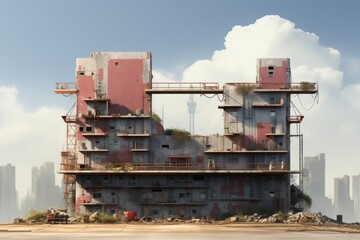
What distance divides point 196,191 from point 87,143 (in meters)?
15.4

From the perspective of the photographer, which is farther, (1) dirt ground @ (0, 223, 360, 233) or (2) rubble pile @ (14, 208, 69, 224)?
(2) rubble pile @ (14, 208, 69, 224)

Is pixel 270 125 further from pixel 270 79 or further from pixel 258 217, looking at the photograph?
pixel 258 217

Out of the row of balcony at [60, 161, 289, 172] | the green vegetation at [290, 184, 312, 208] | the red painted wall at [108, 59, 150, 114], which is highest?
the red painted wall at [108, 59, 150, 114]

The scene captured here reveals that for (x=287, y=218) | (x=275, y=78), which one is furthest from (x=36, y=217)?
(x=275, y=78)

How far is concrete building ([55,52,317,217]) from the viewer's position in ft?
217

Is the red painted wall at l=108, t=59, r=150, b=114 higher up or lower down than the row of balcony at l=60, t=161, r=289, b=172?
higher up

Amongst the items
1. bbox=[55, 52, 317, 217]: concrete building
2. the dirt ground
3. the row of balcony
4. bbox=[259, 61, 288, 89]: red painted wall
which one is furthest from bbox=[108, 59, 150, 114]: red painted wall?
the dirt ground

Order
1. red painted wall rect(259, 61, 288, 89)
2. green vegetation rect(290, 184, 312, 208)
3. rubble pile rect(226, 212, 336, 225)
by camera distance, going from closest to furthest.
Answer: rubble pile rect(226, 212, 336, 225) < red painted wall rect(259, 61, 288, 89) < green vegetation rect(290, 184, 312, 208)

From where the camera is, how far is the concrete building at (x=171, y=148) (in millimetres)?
66250

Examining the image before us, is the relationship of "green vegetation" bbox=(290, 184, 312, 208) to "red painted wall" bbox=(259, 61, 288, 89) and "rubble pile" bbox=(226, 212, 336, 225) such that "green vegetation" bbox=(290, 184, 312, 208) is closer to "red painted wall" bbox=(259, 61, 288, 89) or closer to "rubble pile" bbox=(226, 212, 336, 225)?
"rubble pile" bbox=(226, 212, 336, 225)

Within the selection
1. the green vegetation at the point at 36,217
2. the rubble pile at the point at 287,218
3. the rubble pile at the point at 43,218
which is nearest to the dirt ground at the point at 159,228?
the rubble pile at the point at 43,218

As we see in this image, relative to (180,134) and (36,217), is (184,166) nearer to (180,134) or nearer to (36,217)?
(180,134)

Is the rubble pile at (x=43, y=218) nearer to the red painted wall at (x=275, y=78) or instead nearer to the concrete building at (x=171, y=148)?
the concrete building at (x=171, y=148)

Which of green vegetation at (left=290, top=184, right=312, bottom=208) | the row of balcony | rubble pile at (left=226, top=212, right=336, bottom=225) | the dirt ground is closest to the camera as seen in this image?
the dirt ground
